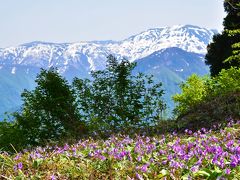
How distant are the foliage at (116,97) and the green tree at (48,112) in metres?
0.56

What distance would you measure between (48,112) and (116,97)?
2.38 metres

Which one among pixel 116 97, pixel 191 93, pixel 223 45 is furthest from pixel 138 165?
pixel 223 45

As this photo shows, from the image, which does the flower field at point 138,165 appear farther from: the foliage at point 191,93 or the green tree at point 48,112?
the foliage at point 191,93

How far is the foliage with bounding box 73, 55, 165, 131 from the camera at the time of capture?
Answer: 1491cm

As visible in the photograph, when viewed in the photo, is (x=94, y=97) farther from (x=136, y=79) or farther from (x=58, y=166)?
(x=58, y=166)

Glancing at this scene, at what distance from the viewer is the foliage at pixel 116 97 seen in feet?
48.9

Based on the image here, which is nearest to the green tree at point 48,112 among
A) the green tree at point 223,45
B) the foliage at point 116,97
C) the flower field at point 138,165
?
the foliage at point 116,97

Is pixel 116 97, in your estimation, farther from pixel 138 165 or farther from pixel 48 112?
pixel 138 165

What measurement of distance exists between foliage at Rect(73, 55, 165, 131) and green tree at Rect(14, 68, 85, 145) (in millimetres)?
560

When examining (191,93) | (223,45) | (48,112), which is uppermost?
(48,112)

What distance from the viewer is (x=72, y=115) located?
48.2ft

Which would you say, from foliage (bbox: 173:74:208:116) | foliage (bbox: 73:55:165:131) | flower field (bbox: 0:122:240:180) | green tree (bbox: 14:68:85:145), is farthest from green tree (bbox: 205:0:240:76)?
flower field (bbox: 0:122:240:180)

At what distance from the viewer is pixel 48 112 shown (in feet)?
47.9

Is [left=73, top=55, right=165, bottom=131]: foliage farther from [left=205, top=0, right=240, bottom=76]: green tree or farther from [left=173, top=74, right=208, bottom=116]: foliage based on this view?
[left=205, top=0, right=240, bottom=76]: green tree
